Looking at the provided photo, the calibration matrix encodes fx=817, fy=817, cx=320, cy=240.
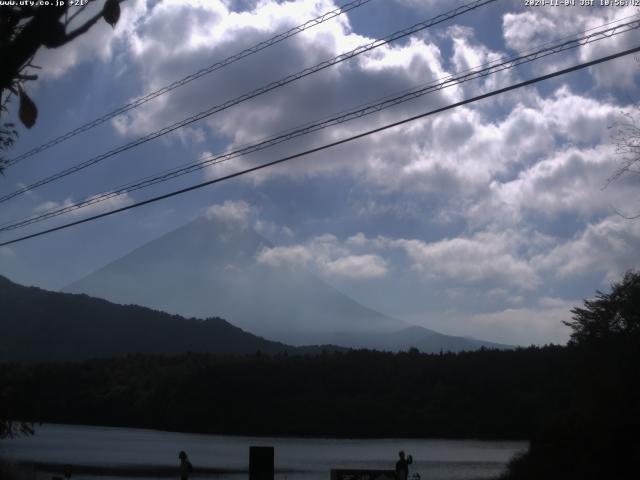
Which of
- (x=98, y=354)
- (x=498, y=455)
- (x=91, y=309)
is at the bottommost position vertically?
(x=498, y=455)

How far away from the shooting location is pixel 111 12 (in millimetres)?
4449

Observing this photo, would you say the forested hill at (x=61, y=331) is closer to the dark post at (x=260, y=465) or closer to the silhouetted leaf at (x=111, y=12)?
the dark post at (x=260, y=465)

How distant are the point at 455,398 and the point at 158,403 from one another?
44277mm

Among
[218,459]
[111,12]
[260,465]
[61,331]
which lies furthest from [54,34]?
[61,331]

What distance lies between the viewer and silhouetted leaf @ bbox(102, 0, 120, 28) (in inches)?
175

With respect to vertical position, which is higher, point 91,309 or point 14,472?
point 91,309

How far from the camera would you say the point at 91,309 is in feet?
652

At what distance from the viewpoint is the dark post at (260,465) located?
564 inches

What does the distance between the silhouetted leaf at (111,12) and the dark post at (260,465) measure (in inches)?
437

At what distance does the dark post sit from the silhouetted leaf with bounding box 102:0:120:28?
437 inches

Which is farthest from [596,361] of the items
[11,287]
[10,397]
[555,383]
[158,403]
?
[11,287]

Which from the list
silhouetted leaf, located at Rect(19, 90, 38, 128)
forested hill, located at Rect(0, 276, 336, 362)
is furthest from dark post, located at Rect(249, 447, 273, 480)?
forested hill, located at Rect(0, 276, 336, 362)

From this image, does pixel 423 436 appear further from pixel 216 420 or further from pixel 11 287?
pixel 11 287

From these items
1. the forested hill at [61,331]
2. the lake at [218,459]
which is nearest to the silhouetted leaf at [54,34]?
the lake at [218,459]
